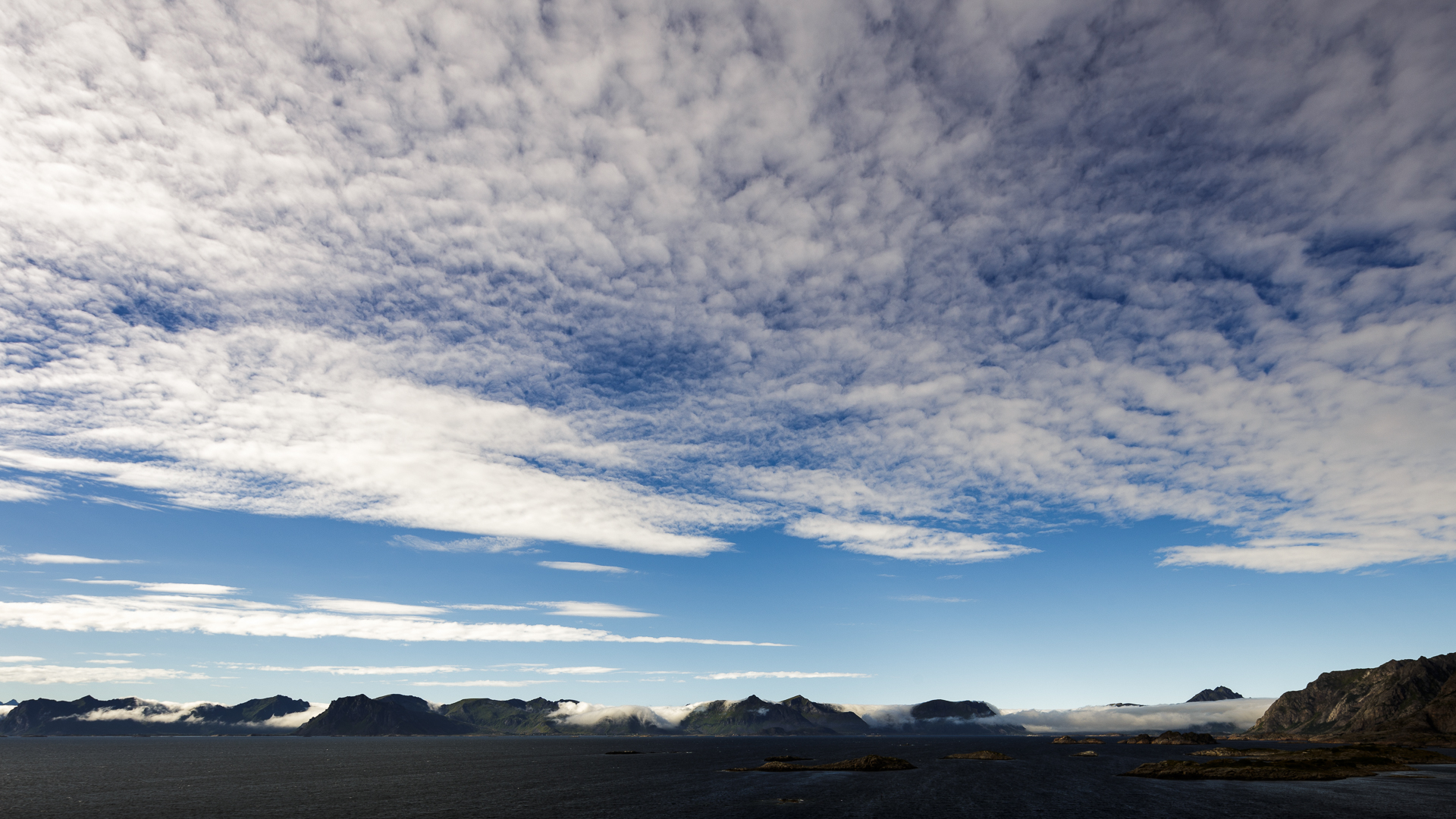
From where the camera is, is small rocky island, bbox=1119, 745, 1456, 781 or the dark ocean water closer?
the dark ocean water

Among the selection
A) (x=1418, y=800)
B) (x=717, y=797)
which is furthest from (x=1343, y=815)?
(x=717, y=797)

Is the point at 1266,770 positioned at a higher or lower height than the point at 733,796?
lower

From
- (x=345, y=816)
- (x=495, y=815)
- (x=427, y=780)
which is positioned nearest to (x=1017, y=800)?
(x=495, y=815)

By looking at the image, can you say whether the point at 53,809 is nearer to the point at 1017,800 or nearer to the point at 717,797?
the point at 717,797

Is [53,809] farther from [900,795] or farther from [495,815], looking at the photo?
[900,795]

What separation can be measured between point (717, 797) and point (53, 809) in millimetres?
112152

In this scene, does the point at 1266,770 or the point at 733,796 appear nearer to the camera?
the point at 733,796

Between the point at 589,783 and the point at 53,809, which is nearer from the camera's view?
the point at 53,809

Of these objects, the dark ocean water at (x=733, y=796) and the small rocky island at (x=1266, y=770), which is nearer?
the dark ocean water at (x=733, y=796)

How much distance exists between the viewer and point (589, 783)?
166875 millimetres

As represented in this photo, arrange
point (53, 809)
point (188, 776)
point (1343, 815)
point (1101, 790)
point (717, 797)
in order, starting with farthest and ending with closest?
point (188, 776) → point (1101, 790) → point (717, 797) → point (53, 809) → point (1343, 815)

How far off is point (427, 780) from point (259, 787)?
123 ft

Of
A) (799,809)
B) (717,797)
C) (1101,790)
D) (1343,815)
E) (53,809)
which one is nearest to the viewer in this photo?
(1343,815)

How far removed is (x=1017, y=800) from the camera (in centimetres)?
12388
